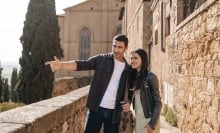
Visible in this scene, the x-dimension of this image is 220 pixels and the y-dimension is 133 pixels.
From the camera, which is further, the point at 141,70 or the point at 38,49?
the point at 38,49

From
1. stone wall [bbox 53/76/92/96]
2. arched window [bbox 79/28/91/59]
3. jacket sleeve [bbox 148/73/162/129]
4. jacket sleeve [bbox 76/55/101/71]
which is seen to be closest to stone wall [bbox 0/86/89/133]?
jacket sleeve [bbox 76/55/101/71]

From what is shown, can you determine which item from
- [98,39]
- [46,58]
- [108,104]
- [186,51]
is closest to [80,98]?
[108,104]

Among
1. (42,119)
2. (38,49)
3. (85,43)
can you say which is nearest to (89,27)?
(85,43)

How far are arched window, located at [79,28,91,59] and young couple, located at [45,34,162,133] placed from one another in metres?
42.7

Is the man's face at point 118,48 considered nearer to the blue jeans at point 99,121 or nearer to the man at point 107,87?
the man at point 107,87

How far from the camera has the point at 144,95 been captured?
3781 mm

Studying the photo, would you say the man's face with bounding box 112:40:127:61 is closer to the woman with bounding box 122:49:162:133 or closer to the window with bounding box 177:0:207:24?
the woman with bounding box 122:49:162:133

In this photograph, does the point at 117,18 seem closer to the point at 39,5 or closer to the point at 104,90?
the point at 39,5

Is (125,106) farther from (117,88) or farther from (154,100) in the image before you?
(154,100)

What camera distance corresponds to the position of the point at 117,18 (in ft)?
152

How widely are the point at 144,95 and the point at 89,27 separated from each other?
42746mm

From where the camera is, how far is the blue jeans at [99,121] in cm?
389

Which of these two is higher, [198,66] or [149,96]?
[198,66]

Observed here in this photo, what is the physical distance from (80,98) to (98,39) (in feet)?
134
